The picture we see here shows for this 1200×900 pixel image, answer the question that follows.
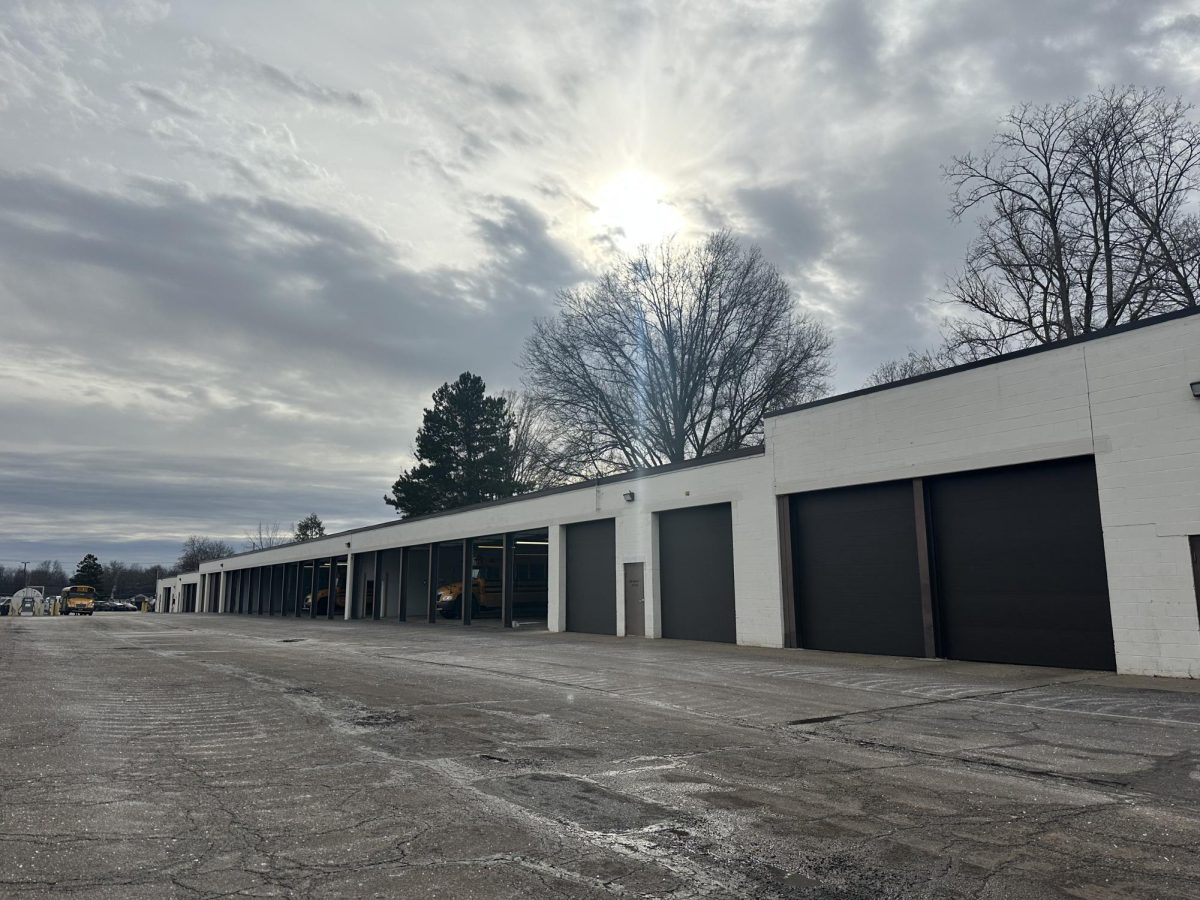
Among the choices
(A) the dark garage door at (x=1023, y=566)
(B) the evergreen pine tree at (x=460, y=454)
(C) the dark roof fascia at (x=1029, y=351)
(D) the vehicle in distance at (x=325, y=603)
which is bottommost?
(D) the vehicle in distance at (x=325, y=603)

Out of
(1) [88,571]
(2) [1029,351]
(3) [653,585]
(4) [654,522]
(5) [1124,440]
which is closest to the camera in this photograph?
(5) [1124,440]

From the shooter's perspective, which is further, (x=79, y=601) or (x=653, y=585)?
(x=79, y=601)

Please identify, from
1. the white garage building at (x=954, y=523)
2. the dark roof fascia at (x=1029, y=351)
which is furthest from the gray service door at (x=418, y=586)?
the dark roof fascia at (x=1029, y=351)

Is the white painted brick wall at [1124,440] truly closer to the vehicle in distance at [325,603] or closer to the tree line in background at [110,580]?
the vehicle in distance at [325,603]

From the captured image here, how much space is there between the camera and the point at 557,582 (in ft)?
89.9

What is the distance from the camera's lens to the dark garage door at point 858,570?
16.5 meters

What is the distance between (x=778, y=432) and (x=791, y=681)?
8.33 m

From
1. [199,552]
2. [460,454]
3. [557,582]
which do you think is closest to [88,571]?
[199,552]

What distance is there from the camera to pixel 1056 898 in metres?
3.79

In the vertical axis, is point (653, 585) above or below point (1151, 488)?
below

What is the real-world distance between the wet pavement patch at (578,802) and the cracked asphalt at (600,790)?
3cm

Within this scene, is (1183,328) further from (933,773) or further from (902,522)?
(933,773)

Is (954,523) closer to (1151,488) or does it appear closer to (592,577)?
(1151,488)

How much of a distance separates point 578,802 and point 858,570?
13.4 m
